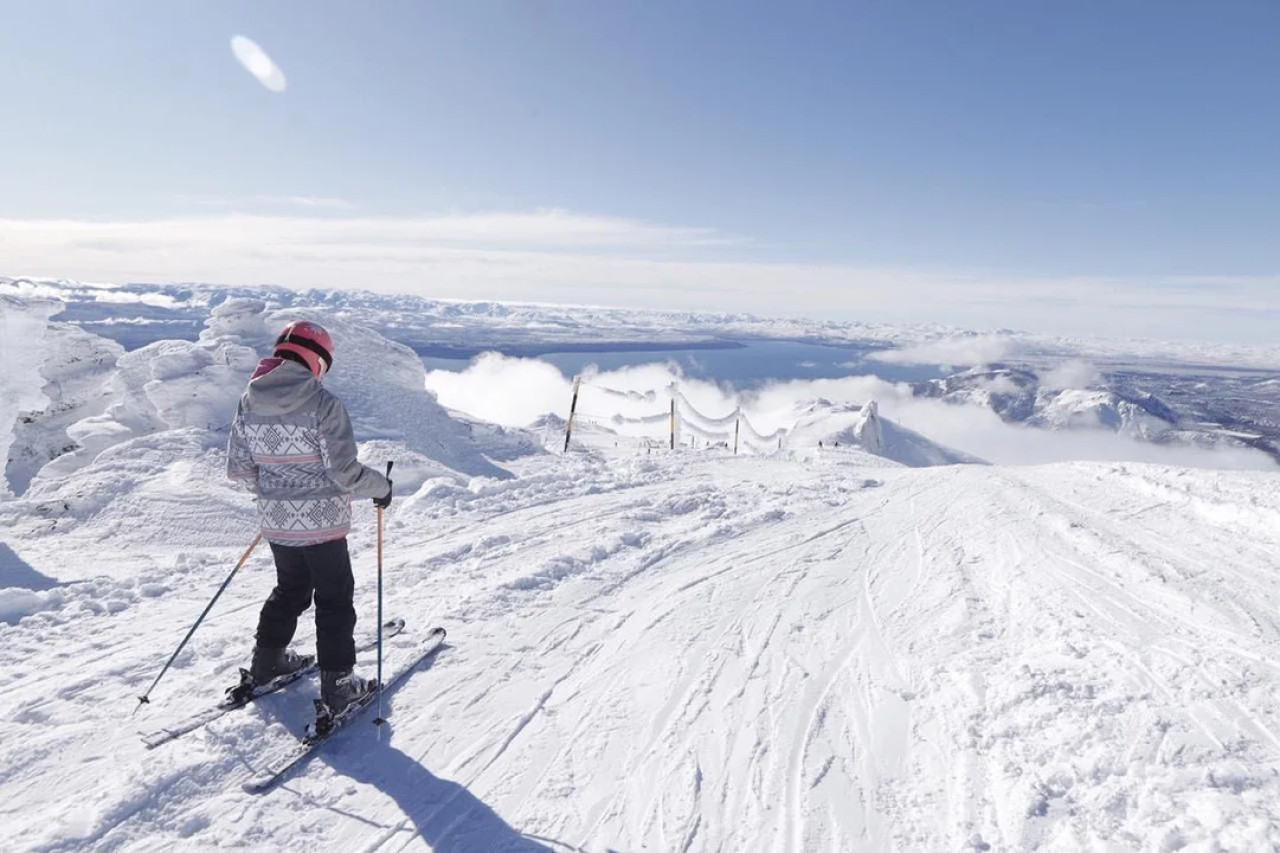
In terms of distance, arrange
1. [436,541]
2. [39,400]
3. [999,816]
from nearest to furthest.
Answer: [999,816] → [436,541] → [39,400]

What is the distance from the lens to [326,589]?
407 centimetres

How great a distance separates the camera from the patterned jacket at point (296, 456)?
380 centimetres

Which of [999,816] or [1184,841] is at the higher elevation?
[1184,841]

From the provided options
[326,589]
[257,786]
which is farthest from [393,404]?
[257,786]

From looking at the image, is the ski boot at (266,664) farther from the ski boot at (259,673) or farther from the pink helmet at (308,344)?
the pink helmet at (308,344)

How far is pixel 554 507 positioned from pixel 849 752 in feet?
22.8

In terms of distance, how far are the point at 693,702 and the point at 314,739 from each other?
8.34ft

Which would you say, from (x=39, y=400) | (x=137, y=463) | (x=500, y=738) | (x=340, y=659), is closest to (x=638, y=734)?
(x=500, y=738)

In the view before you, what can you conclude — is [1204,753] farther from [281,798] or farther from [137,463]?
[137,463]

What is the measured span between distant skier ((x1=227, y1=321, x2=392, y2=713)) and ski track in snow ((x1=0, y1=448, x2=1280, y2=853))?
0.73 m

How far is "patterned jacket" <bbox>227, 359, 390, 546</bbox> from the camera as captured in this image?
380cm

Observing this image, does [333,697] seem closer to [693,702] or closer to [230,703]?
[230,703]

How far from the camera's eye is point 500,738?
13.3 ft

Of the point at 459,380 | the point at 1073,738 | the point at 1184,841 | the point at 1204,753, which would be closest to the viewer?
the point at 1184,841
